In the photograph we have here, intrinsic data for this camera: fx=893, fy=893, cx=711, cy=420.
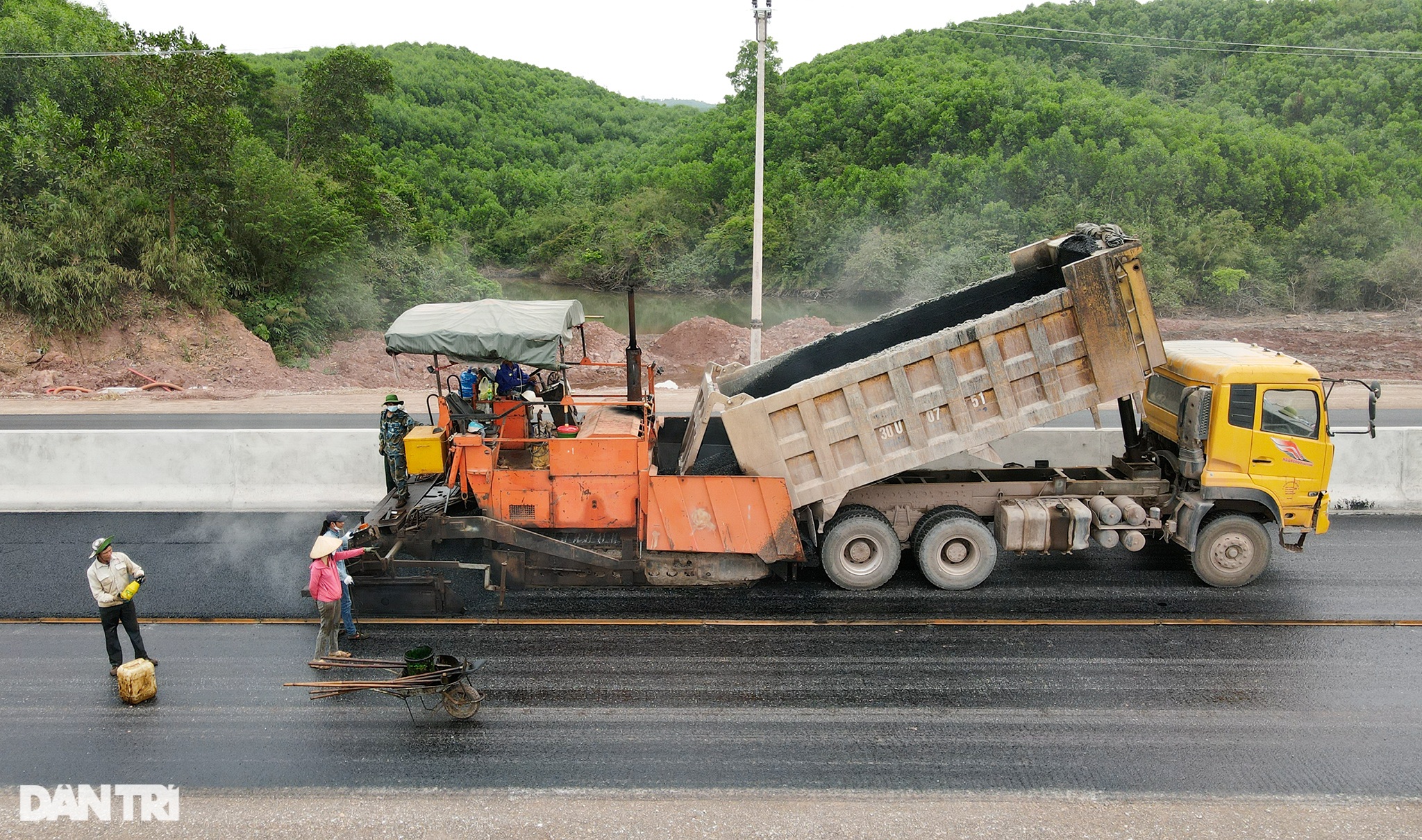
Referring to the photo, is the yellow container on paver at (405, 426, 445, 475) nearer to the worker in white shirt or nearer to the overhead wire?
the worker in white shirt

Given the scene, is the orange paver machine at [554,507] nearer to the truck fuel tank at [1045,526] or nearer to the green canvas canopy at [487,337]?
the green canvas canopy at [487,337]

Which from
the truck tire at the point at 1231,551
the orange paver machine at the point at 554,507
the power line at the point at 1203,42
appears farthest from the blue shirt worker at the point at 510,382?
the power line at the point at 1203,42

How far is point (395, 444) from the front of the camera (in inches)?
387

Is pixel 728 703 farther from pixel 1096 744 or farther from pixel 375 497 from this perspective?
pixel 375 497

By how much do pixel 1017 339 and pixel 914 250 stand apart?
94.9ft

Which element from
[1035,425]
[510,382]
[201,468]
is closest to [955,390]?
[1035,425]

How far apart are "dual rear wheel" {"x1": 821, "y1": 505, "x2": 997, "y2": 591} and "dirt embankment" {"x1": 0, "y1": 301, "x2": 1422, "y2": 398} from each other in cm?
1402

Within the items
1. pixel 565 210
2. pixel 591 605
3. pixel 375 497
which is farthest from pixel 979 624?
pixel 565 210

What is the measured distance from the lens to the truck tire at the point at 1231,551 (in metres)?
9.11

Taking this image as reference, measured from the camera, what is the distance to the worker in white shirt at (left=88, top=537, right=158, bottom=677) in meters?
7.30

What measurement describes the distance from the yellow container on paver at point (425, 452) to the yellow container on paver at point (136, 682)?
327 cm

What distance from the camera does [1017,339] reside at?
8.59 meters

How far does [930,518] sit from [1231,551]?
3092mm

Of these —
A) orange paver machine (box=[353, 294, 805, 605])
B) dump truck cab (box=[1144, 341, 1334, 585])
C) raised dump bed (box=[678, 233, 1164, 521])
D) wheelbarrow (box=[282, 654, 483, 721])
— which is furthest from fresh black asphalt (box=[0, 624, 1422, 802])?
raised dump bed (box=[678, 233, 1164, 521])
